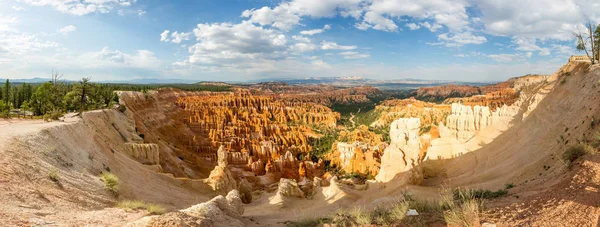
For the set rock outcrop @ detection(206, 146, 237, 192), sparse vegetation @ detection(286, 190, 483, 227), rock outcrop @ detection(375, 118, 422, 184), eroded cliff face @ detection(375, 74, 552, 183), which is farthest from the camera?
rock outcrop @ detection(375, 118, 422, 184)

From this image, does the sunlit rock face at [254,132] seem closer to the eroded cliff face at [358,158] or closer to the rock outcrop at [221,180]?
the eroded cliff face at [358,158]

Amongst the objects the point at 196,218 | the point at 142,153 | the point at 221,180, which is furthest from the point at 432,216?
the point at 142,153

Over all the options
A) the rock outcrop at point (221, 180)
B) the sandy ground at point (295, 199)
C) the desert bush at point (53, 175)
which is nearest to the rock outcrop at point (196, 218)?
the sandy ground at point (295, 199)

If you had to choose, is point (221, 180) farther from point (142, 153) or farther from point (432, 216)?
point (432, 216)

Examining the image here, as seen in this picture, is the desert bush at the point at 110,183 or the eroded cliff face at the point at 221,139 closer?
the desert bush at the point at 110,183

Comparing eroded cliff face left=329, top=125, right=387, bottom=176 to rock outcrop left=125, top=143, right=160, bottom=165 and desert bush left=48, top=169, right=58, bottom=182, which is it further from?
desert bush left=48, top=169, right=58, bottom=182

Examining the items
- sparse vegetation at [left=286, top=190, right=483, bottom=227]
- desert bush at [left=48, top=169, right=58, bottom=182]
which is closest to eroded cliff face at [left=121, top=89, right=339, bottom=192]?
desert bush at [left=48, top=169, right=58, bottom=182]

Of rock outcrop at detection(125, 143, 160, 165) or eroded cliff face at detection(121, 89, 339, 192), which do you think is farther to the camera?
eroded cliff face at detection(121, 89, 339, 192)

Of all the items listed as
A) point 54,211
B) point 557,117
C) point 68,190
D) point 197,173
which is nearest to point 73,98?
point 197,173
